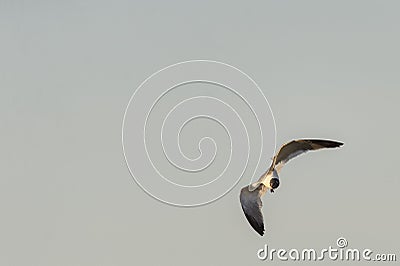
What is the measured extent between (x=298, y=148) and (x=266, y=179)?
138 millimetres

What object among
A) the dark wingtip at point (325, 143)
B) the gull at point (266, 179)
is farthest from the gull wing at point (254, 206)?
the dark wingtip at point (325, 143)

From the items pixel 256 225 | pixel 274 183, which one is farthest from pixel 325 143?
pixel 256 225

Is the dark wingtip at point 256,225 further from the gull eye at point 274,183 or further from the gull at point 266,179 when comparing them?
the gull eye at point 274,183

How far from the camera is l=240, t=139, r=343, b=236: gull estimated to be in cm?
198

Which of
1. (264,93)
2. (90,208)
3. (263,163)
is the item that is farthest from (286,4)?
(90,208)

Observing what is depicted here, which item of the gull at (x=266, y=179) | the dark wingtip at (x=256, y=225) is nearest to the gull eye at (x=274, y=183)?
the gull at (x=266, y=179)

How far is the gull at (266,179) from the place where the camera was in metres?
1.98

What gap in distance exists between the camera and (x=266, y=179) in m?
1.96

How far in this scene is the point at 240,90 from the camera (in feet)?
6.95

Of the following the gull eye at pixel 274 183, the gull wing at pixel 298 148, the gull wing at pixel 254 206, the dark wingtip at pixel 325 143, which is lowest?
the gull wing at pixel 254 206

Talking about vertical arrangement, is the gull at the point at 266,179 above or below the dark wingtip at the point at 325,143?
below

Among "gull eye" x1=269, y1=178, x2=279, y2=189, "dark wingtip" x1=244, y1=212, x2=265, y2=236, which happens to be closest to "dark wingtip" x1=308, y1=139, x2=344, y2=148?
"gull eye" x1=269, y1=178, x2=279, y2=189

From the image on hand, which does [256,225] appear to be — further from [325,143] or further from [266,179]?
[325,143]

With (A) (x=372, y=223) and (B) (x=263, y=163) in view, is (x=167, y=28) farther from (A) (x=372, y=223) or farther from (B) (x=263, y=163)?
(A) (x=372, y=223)
